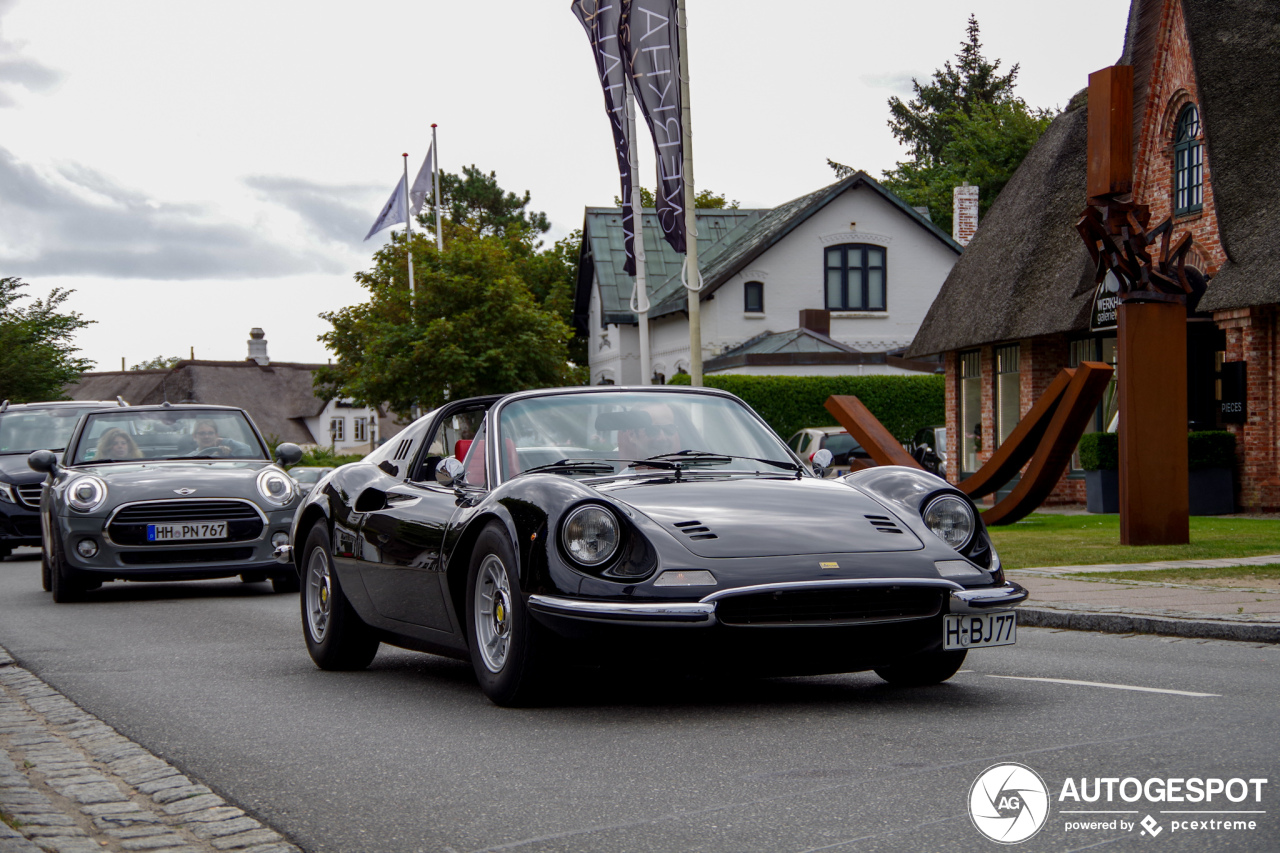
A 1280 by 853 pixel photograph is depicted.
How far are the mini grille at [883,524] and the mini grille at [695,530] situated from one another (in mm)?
738

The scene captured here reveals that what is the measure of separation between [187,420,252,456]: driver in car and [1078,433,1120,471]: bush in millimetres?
14106

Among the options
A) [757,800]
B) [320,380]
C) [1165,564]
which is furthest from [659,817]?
[320,380]

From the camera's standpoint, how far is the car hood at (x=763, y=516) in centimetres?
594

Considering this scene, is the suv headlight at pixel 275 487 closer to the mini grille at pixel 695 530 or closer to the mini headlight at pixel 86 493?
the mini headlight at pixel 86 493

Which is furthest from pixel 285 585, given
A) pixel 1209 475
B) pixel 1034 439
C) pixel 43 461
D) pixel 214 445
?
pixel 1209 475

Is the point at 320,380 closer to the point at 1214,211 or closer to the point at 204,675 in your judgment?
the point at 1214,211

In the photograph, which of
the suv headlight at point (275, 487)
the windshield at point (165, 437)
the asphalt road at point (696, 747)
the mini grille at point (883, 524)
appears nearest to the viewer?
the asphalt road at point (696, 747)

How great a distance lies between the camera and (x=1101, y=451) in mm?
23516

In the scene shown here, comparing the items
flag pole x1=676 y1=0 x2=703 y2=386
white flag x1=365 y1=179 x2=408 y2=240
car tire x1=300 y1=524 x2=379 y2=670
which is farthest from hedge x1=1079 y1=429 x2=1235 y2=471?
white flag x1=365 y1=179 x2=408 y2=240

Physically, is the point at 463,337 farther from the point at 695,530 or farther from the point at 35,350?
the point at 695,530

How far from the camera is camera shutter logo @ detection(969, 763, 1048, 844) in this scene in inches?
161

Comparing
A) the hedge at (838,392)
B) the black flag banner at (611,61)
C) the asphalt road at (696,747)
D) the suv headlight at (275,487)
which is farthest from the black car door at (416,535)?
the hedge at (838,392)

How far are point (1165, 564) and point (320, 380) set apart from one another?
202ft

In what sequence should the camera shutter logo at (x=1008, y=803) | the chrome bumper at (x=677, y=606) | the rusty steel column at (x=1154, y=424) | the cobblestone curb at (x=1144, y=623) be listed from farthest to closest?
the rusty steel column at (x=1154, y=424)
the cobblestone curb at (x=1144, y=623)
the chrome bumper at (x=677, y=606)
the camera shutter logo at (x=1008, y=803)
